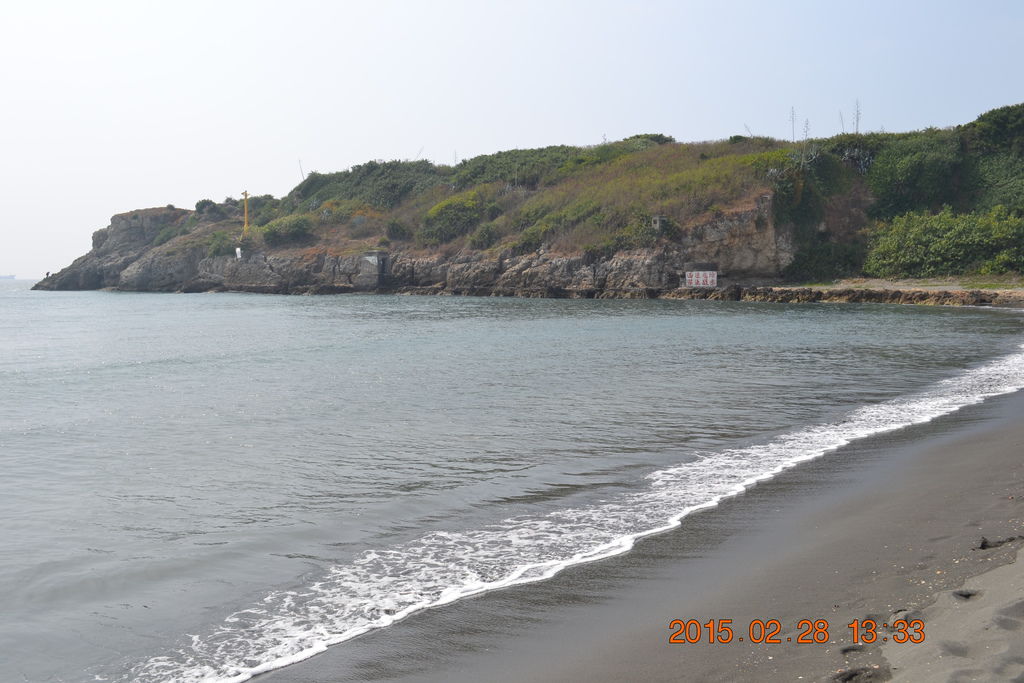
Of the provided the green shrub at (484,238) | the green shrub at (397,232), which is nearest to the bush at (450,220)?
the green shrub at (397,232)

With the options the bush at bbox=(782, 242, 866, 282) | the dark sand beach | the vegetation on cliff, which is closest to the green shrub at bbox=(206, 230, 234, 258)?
the vegetation on cliff

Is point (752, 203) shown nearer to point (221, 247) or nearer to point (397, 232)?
point (397, 232)

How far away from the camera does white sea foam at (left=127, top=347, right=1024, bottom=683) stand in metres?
5.20

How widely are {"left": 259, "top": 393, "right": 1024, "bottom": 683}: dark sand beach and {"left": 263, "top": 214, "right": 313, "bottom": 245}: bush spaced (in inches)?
3413

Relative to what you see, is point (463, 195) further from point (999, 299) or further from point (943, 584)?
point (943, 584)

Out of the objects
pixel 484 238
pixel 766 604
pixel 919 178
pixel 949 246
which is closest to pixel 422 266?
pixel 484 238

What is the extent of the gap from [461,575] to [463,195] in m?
82.8

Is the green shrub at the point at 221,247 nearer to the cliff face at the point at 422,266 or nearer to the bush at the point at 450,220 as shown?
the cliff face at the point at 422,266

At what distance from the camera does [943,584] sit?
209 inches

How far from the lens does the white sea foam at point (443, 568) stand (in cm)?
520
